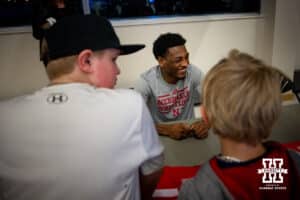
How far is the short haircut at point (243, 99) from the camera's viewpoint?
0.70m

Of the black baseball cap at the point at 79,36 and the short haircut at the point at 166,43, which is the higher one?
the black baseball cap at the point at 79,36

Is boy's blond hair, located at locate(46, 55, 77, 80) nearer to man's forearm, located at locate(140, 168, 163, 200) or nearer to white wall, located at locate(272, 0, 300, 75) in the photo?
man's forearm, located at locate(140, 168, 163, 200)

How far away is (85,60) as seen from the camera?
83cm

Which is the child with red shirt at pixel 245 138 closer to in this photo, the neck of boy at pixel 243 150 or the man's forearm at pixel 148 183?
the neck of boy at pixel 243 150

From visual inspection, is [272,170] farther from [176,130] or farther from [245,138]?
[176,130]

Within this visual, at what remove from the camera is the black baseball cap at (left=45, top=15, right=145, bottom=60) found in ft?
2.71

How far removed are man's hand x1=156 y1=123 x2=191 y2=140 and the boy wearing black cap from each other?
646mm

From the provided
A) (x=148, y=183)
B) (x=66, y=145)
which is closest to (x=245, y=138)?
(x=148, y=183)

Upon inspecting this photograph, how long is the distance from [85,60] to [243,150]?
0.48m

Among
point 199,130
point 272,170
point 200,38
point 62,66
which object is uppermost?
point 62,66

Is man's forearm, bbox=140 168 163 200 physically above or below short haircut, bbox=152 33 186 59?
below

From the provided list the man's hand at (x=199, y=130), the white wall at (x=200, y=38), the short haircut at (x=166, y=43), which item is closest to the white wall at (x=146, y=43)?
the white wall at (x=200, y=38)

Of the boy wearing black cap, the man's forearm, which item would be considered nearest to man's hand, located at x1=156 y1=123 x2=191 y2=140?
the man's forearm

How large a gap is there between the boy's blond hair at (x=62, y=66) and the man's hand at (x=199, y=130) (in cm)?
76
